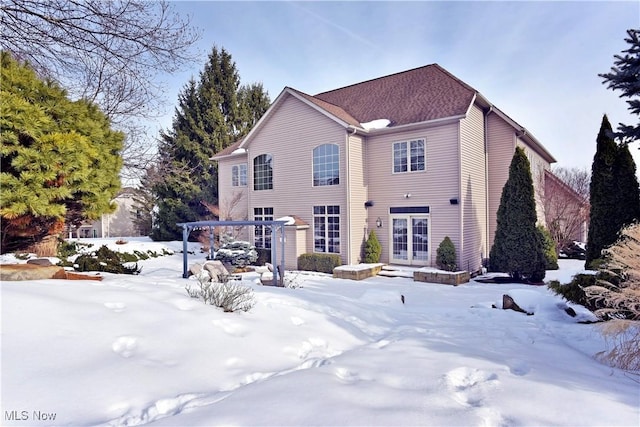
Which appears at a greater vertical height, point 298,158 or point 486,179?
point 298,158

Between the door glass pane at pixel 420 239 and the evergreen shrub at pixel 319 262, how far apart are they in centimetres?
297

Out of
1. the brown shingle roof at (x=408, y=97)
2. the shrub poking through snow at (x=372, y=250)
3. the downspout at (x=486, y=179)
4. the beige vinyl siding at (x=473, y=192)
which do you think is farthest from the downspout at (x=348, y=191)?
the downspout at (x=486, y=179)

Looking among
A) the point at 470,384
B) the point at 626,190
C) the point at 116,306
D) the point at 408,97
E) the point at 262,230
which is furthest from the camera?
the point at 262,230

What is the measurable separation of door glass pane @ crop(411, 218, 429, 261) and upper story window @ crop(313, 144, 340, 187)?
3482 millimetres

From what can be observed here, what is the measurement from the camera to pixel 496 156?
1414 centimetres

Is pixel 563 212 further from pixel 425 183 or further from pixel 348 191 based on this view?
pixel 348 191

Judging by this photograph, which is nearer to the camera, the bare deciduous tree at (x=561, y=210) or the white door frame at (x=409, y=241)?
the white door frame at (x=409, y=241)

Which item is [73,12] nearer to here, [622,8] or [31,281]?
[31,281]

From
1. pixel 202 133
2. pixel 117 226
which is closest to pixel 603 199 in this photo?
pixel 202 133

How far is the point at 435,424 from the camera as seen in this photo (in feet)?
7.22

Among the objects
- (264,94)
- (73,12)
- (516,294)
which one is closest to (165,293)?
(73,12)

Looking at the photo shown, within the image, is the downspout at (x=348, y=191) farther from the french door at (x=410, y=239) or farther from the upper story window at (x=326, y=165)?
the french door at (x=410, y=239)

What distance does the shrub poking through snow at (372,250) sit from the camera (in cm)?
1355

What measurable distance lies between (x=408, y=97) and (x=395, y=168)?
11.4 ft
